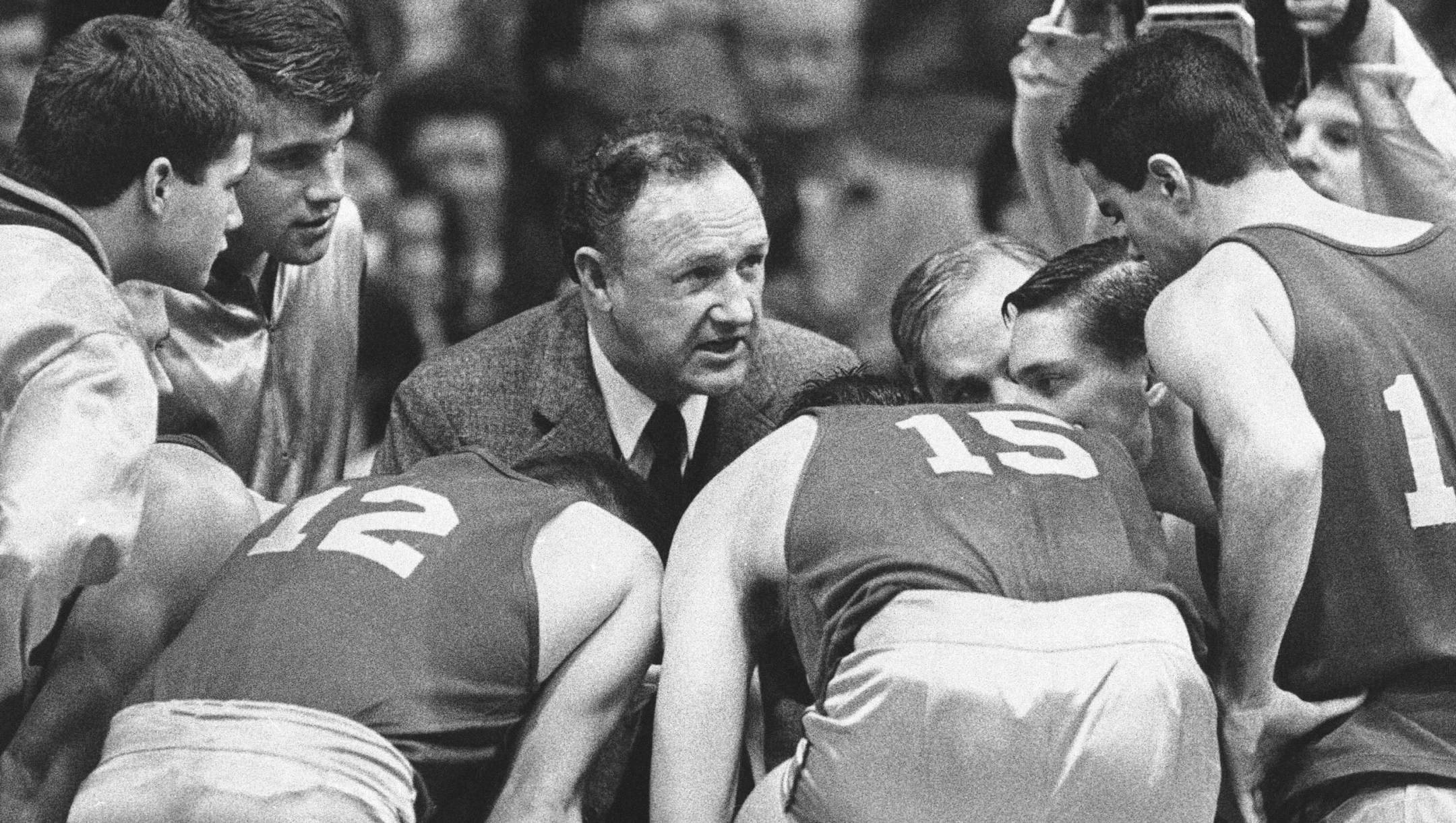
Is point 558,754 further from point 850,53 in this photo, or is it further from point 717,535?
point 850,53

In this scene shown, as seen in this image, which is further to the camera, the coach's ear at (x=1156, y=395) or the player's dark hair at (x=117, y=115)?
the coach's ear at (x=1156, y=395)

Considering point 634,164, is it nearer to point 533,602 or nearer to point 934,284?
point 934,284

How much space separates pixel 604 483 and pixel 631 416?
0.65 m

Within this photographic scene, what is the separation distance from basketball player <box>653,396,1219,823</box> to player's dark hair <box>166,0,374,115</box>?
3.71ft

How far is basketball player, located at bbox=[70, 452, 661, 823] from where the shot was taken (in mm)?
2322

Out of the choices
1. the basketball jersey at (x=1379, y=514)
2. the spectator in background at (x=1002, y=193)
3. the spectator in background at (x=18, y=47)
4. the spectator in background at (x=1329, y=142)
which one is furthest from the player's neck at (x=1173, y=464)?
the spectator in background at (x=18, y=47)

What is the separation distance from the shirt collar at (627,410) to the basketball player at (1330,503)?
115 centimetres

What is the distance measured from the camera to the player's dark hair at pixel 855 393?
3031mm

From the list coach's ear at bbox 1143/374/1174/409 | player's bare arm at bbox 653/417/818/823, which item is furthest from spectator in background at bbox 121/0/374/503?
coach's ear at bbox 1143/374/1174/409

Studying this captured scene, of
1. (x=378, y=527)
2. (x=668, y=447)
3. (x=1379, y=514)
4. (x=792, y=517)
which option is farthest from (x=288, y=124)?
(x=1379, y=514)

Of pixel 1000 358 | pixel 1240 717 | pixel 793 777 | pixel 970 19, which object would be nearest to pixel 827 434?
pixel 793 777

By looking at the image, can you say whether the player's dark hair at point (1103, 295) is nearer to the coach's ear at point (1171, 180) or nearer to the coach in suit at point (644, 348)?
the coach's ear at point (1171, 180)

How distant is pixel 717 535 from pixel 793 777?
12.8 inches

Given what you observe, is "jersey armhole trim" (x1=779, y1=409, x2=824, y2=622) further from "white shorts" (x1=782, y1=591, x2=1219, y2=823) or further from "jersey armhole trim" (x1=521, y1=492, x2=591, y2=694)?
"jersey armhole trim" (x1=521, y1=492, x2=591, y2=694)
